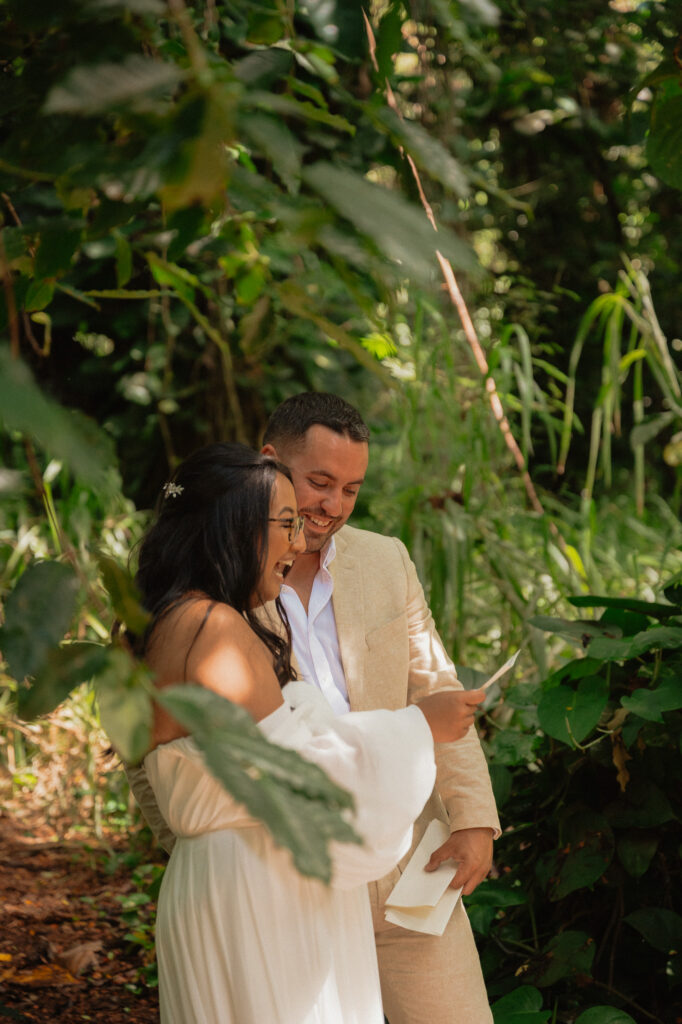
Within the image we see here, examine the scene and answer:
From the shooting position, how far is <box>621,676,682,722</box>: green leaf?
1.86 metres

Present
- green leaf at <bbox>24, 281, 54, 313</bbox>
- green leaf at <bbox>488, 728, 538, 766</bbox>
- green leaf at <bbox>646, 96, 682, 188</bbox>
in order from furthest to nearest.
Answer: green leaf at <bbox>488, 728, 538, 766</bbox>
green leaf at <bbox>646, 96, 682, 188</bbox>
green leaf at <bbox>24, 281, 54, 313</bbox>

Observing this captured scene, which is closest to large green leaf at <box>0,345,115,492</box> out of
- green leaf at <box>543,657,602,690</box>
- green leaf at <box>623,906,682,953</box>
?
green leaf at <box>543,657,602,690</box>

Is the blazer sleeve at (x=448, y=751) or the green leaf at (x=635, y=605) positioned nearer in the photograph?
the blazer sleeve at (x=448, y=751)

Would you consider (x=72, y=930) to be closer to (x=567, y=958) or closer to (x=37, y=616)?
(x=567, y=958)

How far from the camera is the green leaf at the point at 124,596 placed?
2.22ft

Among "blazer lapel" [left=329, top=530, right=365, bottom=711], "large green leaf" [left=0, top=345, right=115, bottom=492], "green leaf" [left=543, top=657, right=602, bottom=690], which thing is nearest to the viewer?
"large green leaf" [left=0, top=345, right=115, bottom=492]

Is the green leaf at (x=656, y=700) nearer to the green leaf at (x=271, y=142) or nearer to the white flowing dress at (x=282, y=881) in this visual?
the white flowing dress at (x=282, y=881)

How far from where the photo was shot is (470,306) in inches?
178

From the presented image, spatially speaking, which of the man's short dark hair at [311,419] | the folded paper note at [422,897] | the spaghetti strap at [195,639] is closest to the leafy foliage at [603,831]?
the folded paper note at [422,897]

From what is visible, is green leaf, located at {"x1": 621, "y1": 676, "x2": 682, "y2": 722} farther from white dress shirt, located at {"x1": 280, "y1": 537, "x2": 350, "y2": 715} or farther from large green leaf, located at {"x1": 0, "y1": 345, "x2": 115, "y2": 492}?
large green leaf, located at {"x1": 0, "y1": 345, "x2": 115, "y2": 492}

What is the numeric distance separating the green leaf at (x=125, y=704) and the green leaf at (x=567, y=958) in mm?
1645

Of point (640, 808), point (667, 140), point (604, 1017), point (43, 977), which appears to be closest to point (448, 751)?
point (640, 808)

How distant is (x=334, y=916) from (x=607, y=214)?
5642 mm

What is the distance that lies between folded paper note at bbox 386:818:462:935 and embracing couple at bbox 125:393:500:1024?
0.11 feet
